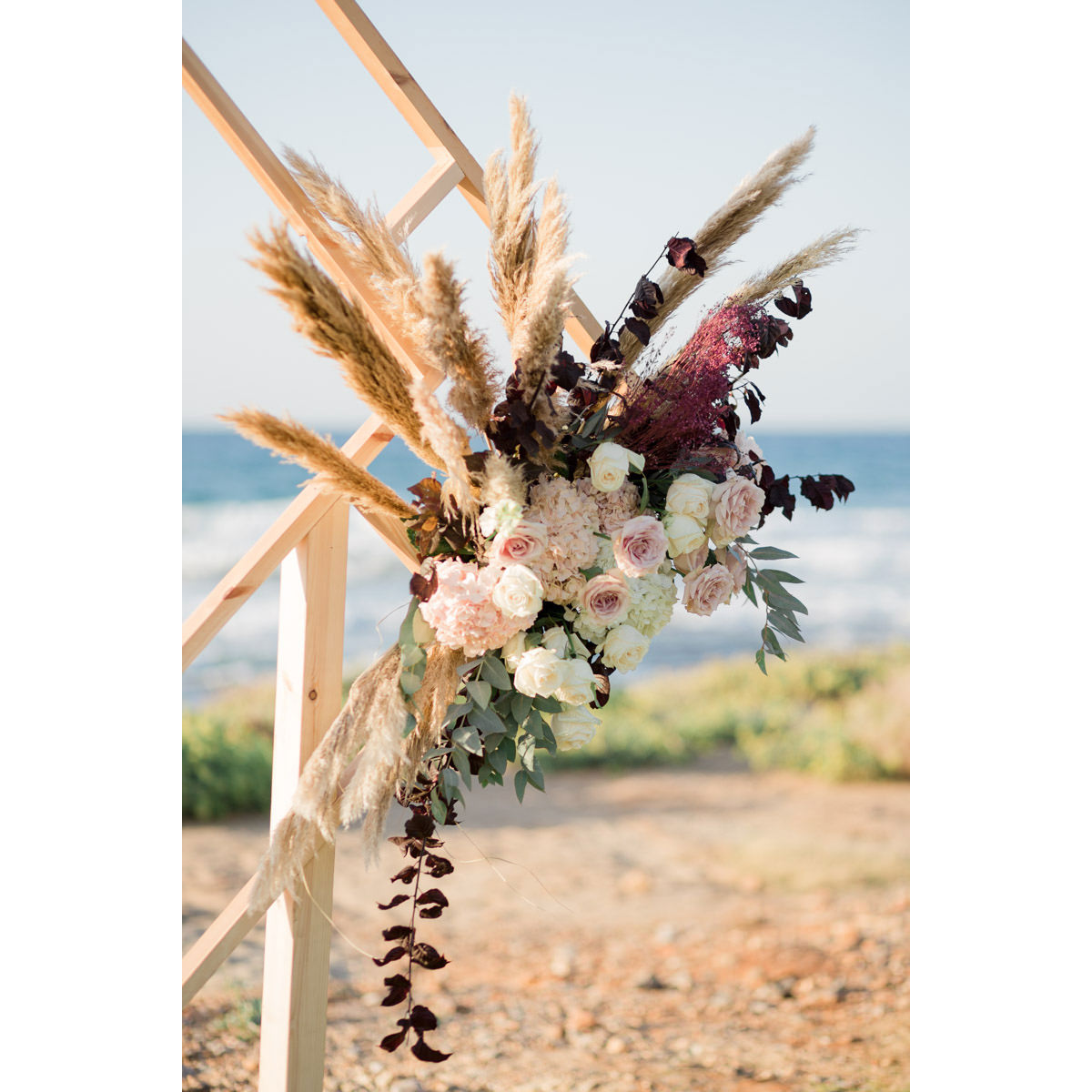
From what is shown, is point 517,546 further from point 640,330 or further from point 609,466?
point 640,330

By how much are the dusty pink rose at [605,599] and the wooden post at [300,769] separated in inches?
11.6

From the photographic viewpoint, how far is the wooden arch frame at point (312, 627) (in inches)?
37.3

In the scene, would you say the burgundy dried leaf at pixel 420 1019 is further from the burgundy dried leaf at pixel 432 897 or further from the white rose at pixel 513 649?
the white rose at pixel 513 649

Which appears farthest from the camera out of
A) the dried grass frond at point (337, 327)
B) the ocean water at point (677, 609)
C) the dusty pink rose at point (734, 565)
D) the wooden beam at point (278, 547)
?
the ocean water at point (677, 609)

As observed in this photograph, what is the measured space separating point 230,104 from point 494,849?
4.93 meters

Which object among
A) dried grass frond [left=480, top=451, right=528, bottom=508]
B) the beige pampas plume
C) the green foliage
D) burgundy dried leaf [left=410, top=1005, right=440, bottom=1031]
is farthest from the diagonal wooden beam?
the green foliage

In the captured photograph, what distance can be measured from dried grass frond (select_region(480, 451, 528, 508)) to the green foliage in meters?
4.79

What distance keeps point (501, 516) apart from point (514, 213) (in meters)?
0.30

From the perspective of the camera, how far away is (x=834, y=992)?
2.96m

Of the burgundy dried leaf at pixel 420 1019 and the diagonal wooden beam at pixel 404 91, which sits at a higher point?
the diagonal wooden beam at pixel 404 91

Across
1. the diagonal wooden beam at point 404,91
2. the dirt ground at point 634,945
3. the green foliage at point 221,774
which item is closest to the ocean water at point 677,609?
the green foliage at point 221,774

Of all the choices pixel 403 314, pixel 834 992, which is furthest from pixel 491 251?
pixel 834 992
